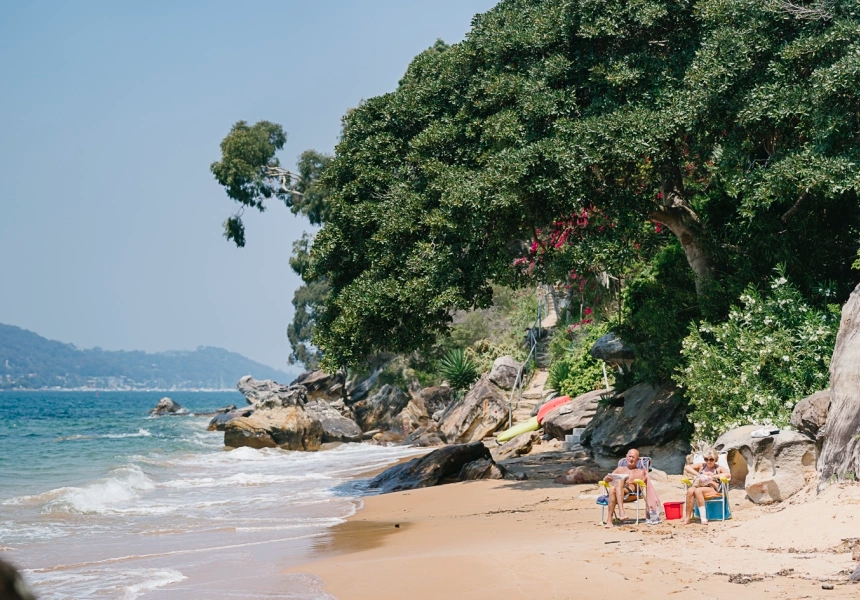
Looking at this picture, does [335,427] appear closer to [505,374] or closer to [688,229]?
[505,374]

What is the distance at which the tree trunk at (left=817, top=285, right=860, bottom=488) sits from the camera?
31.0 ft

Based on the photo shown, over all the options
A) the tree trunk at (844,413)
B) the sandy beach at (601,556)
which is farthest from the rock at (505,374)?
the tree trunk at (844,413)

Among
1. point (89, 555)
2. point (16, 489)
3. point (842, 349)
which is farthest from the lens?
point (16, 489)

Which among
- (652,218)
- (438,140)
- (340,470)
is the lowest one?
(340,470)

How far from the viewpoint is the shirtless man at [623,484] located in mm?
10742

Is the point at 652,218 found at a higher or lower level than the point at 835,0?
lower

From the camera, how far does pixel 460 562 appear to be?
9.14 metres

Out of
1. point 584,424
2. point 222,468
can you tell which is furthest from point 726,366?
point 222,468

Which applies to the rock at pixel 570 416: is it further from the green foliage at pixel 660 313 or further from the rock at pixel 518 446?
the green foliage at pixel 660 313

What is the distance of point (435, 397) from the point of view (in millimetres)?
39281

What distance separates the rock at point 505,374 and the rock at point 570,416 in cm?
704

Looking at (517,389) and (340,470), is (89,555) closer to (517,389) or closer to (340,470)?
(340,470)

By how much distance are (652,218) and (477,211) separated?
11.0ft

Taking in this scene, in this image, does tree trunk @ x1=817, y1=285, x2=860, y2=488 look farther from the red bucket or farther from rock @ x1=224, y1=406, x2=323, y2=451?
rock @ x1=224, y1=406, x2=323, y2=451
